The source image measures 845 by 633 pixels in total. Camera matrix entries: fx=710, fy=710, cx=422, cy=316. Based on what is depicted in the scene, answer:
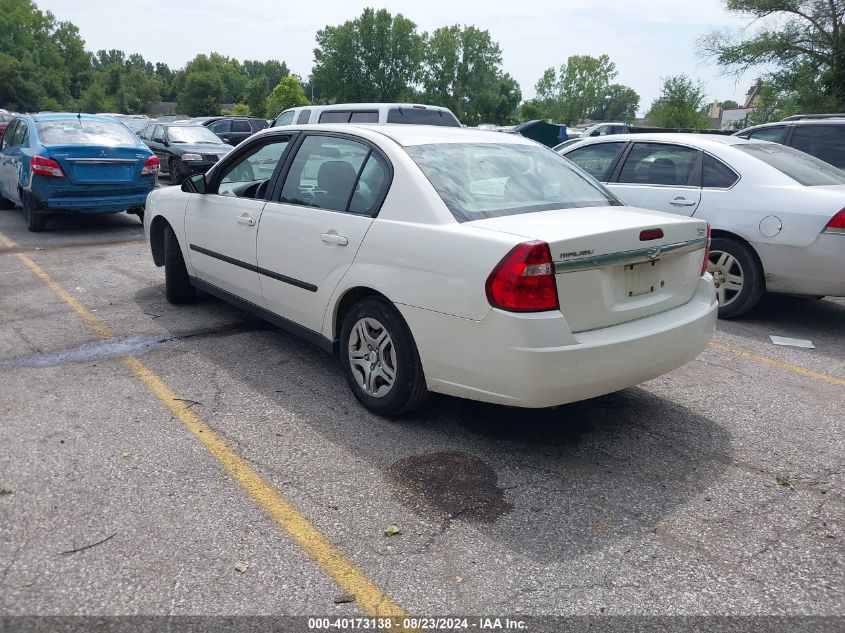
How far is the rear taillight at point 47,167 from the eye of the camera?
9484 mm

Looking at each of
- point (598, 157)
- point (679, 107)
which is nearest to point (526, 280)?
point (598, 157)

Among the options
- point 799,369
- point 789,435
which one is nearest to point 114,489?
point 789,435

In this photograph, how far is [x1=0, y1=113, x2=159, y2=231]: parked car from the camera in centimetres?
959

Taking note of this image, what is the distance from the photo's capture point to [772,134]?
28.4 feet

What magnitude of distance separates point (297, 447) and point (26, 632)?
156cm

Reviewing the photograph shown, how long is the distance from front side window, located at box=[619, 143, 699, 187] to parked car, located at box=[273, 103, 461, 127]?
4618mm

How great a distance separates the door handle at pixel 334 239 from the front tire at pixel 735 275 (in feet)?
11.8

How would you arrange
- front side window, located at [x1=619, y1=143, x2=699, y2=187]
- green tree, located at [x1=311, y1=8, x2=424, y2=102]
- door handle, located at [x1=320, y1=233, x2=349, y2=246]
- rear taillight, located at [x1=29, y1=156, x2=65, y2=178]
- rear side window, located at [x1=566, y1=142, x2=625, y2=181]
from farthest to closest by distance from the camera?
1. green tree, located at [x1=311, y1=8, x2=424, y2=102]
2. rear taillight, located at [x1=29, y1=156, x2=65, y2=178]
3. rear side window, located at [x1=566, y1=142, x2=625, y2=181]
4. front side window, located at [x1=619, y1=143, x2=699, y2=187]
5. door handle, located at [x1=320, y1=233, x2=349, y2=246]

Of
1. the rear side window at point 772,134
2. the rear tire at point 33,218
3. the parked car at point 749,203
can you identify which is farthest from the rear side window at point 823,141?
the rear tire at point 33,218

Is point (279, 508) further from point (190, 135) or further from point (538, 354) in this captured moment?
point (190, 135)

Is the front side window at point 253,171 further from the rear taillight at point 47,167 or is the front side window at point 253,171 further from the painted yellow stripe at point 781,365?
the rear taillight at point 47,167

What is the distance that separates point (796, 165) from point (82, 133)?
30.5 ft

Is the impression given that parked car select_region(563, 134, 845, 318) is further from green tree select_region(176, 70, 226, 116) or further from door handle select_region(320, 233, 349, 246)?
green tree select_region(176, 70, 226, 116)

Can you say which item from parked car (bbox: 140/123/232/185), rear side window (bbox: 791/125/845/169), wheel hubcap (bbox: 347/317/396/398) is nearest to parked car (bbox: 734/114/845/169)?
rear side window (bbox: 791/125/845/169)
